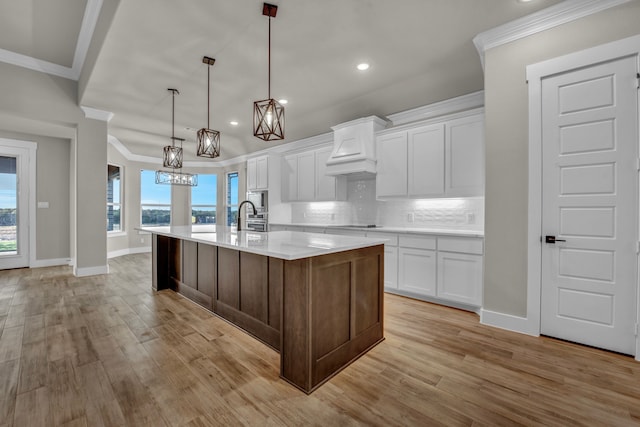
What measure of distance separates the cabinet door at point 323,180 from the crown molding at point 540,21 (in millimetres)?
2873

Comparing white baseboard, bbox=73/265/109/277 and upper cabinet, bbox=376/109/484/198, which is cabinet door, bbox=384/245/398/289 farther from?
white baseboard, bbox=73/265/109/277

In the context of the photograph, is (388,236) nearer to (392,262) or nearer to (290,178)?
(392,262)

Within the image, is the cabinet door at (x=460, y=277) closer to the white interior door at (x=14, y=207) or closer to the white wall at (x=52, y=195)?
the white wall at (x=52, y=195)

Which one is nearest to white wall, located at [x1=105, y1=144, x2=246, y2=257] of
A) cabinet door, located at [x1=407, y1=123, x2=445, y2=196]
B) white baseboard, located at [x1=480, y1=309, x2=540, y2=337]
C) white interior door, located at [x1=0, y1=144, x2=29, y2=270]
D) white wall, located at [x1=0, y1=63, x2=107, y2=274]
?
white interior door, located at [x1=0, y1=144, x2=29, y2=270]

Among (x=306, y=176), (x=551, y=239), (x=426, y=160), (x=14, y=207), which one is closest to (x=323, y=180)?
(x=306, y=176)

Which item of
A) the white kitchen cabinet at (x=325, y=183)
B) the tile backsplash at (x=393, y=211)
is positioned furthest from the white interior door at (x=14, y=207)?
the white kitchen cabinet at (x=325, y=183)

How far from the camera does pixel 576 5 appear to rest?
7.27 feet

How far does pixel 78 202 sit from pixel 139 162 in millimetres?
3204

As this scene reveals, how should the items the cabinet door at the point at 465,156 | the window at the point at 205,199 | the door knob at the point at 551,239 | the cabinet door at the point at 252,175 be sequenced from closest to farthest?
1. the door knob at the point at 551,239
2. the cabinet door at the point at 465,156
3. the cabinet door at the point at 252,175
4. the window at the point at 205,199

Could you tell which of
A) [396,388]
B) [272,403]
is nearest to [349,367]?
[396,388]

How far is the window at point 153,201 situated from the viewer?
758cm

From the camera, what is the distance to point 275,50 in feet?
9.73

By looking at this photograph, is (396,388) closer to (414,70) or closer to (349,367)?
(349,367)

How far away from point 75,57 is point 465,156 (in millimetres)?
5437
